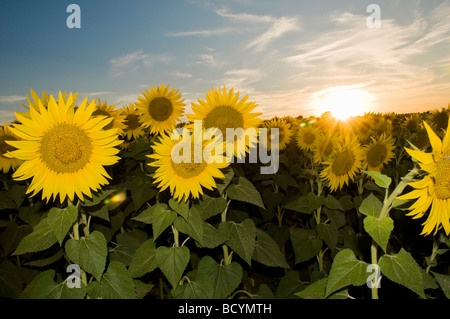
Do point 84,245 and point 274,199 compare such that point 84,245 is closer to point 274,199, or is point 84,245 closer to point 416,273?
point 416,273

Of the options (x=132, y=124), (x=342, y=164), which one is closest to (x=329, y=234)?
(x=342, y=164)

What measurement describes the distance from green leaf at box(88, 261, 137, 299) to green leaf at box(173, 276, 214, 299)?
13.7 inches

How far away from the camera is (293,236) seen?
3732 millimetres

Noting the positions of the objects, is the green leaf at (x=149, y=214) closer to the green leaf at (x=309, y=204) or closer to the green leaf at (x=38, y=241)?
the green leaf at (x=38, y=241)

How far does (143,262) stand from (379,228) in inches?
69.7

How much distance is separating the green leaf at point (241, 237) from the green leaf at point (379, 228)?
105cm

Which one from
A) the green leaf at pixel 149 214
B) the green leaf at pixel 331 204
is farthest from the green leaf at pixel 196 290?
the green leaf at pixel 331 204

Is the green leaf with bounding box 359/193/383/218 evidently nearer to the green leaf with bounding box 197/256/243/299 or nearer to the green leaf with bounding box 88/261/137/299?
the green leaf with bounding box 197/256/243/299

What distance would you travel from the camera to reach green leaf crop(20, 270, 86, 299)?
210 centimetres

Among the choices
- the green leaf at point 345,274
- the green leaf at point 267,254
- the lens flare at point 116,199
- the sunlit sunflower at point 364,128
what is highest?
the sunlit sunflower at point 364,128

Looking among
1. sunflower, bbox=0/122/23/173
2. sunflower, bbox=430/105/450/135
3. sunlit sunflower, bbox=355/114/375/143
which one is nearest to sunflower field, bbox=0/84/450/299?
sunflower, bbox=0/122/23/173

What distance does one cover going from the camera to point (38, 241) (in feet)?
7.00

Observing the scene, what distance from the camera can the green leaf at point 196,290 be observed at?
90.7 inches
